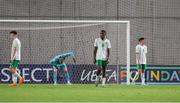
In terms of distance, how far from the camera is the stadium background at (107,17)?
2991 cm

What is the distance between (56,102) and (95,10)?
15920mm

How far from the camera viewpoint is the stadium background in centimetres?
2991

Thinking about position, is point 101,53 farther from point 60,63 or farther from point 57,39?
point 57,39

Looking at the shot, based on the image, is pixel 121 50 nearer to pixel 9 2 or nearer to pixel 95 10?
pixel 95 10

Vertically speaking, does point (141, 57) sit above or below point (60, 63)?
above

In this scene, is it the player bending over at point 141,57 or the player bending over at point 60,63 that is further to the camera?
the player bending over at point 141,57

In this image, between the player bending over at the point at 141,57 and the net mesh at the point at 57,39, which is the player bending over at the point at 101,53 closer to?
the player bending over at the point at 141,57

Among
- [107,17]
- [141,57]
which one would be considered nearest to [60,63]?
[141,57]

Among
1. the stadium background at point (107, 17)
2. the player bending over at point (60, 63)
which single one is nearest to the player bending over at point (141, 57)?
the player bending over at point (60, 63)

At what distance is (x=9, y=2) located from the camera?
101 feet

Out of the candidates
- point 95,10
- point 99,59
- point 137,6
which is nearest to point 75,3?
point 95,10

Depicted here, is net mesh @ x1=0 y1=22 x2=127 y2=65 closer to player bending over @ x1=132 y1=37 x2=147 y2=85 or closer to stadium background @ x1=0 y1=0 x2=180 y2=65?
stadium background @ x1=0 y1=0 x2=180 y2=65

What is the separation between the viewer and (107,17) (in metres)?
31.5

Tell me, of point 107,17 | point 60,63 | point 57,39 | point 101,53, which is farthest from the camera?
point 107,17
